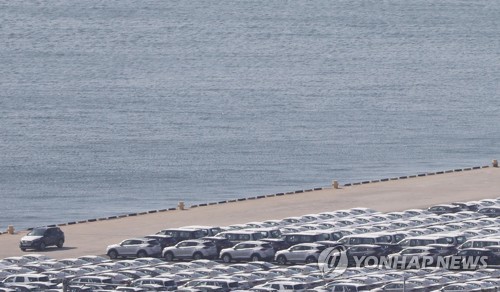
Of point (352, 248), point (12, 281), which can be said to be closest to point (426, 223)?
point (352, 248)

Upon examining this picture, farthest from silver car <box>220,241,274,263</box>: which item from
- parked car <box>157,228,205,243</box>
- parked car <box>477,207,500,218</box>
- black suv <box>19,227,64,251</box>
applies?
parked car <box>477,207,500,218</box>

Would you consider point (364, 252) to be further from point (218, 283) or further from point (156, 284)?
point (156, 284)

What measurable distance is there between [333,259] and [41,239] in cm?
1620

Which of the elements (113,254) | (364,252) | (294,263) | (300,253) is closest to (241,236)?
(294,263)

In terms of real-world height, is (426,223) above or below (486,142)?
below

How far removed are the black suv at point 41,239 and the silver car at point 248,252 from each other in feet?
33.6

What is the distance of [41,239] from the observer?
70625mm

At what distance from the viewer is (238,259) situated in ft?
213

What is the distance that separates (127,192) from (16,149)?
28.3m

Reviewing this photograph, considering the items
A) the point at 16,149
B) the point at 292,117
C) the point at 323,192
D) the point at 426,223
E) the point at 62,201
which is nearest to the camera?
the point at 426,223

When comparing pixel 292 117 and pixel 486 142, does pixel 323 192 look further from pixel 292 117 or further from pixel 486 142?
pixel 292 117

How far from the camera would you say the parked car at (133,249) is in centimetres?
6668

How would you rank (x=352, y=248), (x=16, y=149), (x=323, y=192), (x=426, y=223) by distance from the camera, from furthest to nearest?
(x=16, y=149) < (x=323, y=192) < (x=426, y=223) < (x=352, y=248)

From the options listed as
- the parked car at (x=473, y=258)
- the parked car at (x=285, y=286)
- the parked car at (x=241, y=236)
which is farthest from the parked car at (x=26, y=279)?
the parked car at (x=473, y=258)
